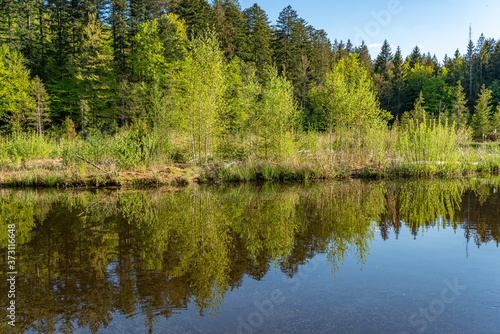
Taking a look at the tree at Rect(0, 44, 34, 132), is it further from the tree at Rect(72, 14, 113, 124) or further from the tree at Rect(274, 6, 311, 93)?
the tree at Rect(274, 6, 311, 93)

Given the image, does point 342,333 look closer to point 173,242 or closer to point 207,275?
point 207,275

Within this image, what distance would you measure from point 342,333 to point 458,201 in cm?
950

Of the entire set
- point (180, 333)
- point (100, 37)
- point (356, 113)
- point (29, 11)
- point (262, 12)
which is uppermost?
point (262, 12)

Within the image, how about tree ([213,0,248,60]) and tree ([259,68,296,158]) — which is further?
tree ([213,0,248,60])

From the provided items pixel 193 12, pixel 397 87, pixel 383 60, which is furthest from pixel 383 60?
pixel 193 12

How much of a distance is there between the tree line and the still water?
34.2 ft

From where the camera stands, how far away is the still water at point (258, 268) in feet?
12.9

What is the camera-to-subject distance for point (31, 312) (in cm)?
409

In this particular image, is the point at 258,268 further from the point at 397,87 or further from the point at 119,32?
the point at 397,87

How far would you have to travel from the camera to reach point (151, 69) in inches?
1559

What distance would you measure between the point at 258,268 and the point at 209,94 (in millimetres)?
15316

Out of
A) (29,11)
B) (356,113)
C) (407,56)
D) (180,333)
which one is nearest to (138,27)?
(29,11)

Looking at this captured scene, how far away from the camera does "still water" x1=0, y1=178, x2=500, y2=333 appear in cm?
394

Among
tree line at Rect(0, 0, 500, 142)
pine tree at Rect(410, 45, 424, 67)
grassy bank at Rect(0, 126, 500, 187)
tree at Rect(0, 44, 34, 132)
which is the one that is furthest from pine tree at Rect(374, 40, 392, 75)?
tree at Rect(0, 44, 34, 132)
